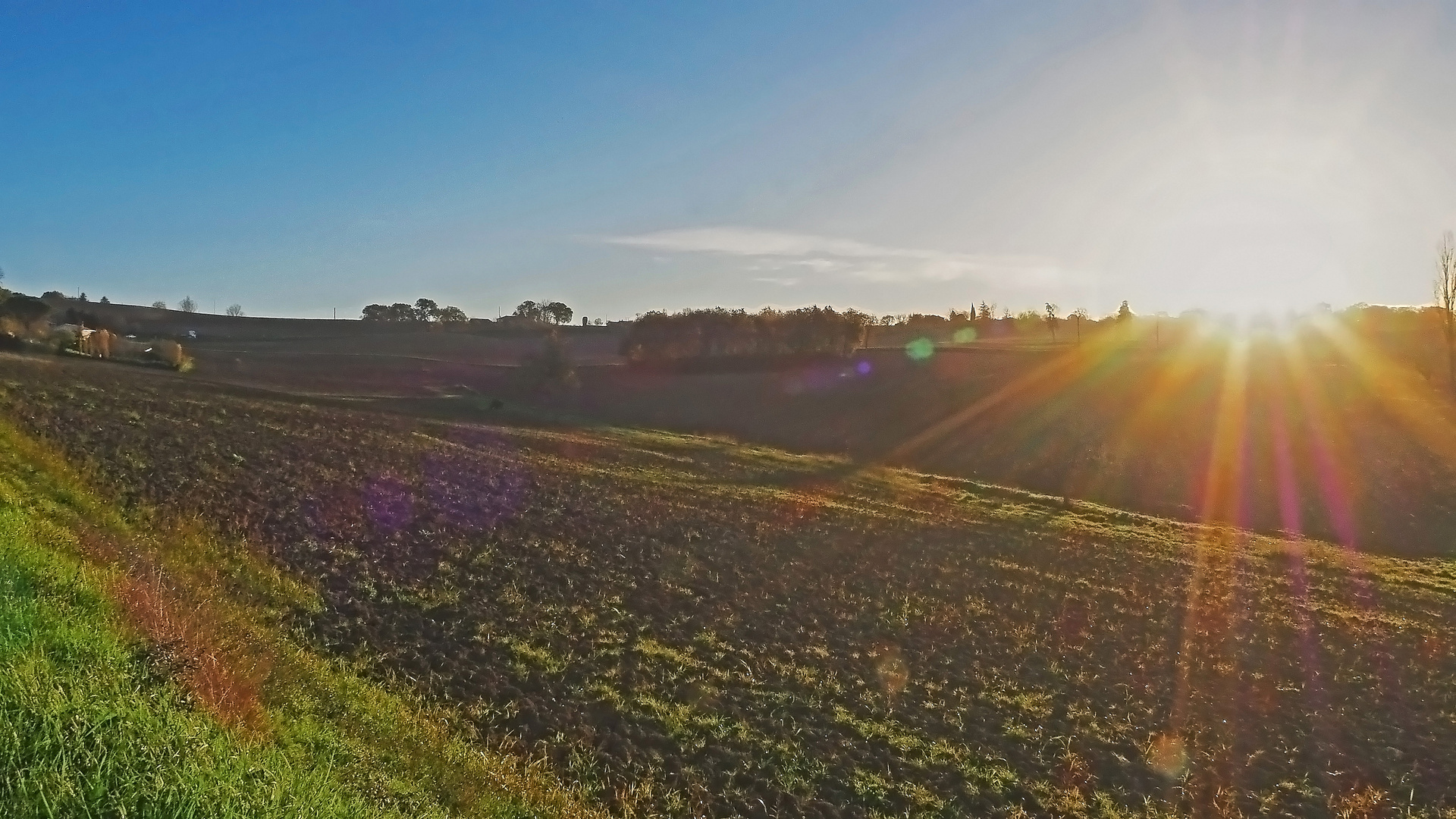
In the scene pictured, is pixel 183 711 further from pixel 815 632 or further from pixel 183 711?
pixel 815 632

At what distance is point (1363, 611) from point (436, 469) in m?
28.4

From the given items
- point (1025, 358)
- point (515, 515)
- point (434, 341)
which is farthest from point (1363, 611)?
point (434, 341)

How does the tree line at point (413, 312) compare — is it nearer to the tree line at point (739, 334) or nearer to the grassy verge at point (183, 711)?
the tree line at point (739, 334)

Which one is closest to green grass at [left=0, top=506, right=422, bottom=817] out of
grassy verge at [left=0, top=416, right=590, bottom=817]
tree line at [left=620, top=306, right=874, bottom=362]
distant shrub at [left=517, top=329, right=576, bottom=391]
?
grassy verge at [left=0, top=416, right=590, bottom=817]

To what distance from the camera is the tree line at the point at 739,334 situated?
96875mm

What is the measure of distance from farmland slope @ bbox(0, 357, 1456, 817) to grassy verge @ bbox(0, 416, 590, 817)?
4.76 feet

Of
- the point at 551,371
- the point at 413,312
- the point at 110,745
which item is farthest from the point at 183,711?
the point at 413,312

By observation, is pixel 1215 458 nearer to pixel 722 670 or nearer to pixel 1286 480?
pixel 1286 480

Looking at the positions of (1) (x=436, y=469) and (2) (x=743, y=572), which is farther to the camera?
(1) (x=436, y=469)

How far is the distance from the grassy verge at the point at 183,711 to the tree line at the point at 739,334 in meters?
83.4

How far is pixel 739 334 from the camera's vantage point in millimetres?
99312

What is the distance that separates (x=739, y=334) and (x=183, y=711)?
307 ft

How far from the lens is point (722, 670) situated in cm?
1556

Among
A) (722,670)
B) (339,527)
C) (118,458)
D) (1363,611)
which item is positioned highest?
(118,458)
